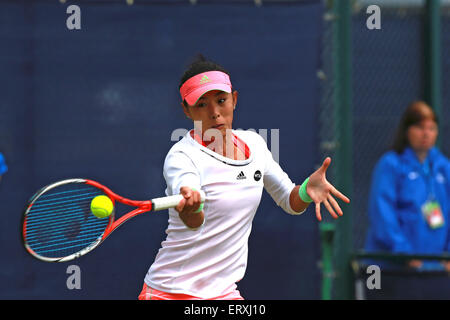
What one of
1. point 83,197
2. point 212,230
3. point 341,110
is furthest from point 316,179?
point 341,110

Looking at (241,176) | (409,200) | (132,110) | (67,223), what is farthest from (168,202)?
(409,200)

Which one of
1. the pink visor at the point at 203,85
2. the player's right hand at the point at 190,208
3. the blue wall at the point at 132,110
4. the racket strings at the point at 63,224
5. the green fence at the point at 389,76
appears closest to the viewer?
the player's right hand at the point at 190,208

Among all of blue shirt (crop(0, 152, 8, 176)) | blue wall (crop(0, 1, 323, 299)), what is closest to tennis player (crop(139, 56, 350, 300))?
blue wall (crop(0, 1, 323, 299))

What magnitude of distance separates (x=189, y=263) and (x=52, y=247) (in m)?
0.55

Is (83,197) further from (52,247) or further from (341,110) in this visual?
(341,110)

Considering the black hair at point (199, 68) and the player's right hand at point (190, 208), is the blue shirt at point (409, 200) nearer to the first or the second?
the black hair at point (199, 68)

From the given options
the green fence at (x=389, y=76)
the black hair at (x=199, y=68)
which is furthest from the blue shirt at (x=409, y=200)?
Answer: the black hair at (x=199, y=68)

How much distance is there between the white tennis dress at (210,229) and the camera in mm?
2990

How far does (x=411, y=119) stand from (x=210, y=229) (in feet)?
7.92

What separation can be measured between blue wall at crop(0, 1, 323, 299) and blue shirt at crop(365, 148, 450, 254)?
19.5 inches

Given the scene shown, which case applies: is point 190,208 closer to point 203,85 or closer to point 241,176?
point 241,176

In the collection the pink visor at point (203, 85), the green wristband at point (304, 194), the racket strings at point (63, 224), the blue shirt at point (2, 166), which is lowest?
the racket strings at point (63, 224)

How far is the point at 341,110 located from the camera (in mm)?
5078

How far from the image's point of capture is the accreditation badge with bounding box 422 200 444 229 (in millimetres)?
4895
